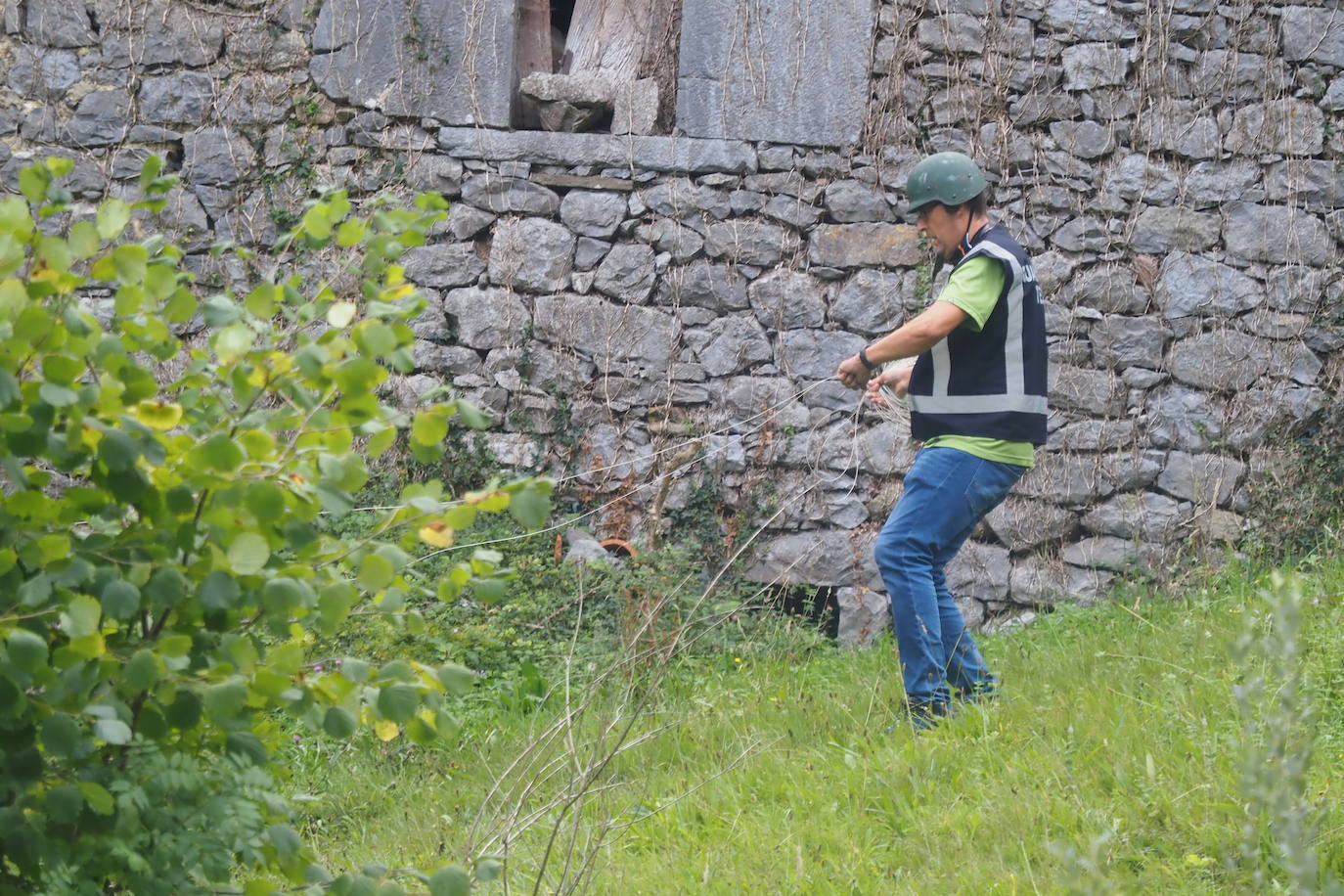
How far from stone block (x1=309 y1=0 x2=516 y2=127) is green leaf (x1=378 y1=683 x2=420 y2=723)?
466cm

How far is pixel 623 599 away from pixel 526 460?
1.07 m

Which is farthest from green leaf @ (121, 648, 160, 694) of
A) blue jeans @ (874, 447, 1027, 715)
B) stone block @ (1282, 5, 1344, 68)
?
stone block @ (1282, 5, 1344, 68)

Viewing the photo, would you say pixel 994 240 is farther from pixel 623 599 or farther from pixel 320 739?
pixel 320 739

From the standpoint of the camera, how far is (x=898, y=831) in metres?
2.94

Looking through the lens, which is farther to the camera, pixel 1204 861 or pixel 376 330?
pixel 1204 861

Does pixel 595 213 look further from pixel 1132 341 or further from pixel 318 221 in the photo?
pixel 318 221

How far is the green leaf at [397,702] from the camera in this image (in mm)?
1488

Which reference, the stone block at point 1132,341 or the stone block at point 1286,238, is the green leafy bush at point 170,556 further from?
the stone block at point 1286,238

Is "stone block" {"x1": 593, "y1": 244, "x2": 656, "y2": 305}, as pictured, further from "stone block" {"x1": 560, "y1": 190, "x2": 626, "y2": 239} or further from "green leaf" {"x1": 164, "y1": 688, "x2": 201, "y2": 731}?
"green leaf" {"x1": 164, "y1": 688, "x2": 201, "y2": 731}

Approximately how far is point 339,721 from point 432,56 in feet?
15.9

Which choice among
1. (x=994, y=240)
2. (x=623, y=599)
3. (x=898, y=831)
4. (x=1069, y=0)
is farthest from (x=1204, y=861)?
(x=1069, y=0)

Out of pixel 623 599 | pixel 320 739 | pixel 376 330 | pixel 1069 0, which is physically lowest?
pixel 320 739

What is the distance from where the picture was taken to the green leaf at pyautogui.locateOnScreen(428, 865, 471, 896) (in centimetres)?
157

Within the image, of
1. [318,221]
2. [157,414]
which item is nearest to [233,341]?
[157,414]
